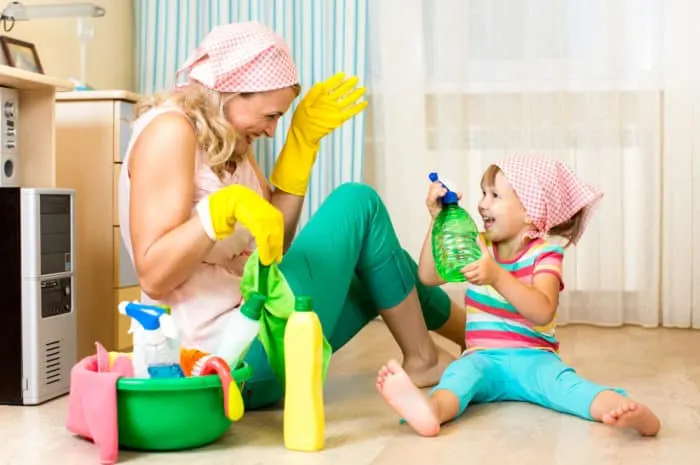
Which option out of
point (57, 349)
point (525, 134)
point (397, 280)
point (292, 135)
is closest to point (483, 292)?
point (397, 280)

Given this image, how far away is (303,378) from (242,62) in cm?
57

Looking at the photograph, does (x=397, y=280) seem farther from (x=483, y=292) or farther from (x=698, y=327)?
(x=698, y=327)

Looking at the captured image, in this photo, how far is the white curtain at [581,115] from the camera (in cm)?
304

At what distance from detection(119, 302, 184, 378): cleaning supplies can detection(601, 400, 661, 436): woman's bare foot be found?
681mm

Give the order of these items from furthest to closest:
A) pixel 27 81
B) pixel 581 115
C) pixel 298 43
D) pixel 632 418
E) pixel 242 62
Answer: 1. pixel 298 43
2. pixel 581 115
3. pixel 27 81
4. pixel 242 62
5. pixel 632 418

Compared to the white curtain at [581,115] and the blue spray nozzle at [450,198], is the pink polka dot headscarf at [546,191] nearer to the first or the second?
the blue spray nozzle at [450,198]

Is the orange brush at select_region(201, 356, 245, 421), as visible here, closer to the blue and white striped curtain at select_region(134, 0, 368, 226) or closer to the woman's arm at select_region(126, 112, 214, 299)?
the woman's arm at select_region(126, 112, 214, 299)

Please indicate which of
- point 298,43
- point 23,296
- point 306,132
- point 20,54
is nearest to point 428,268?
point 306,132

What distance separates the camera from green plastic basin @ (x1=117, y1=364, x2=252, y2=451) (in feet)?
4.66

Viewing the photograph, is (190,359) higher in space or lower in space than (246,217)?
lower

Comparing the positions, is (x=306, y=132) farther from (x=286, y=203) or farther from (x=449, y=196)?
(x=449, y=196)

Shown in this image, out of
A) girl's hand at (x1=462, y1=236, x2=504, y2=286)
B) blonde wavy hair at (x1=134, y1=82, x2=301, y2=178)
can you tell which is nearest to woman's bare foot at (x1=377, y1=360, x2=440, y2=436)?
girl's hand at (x1=462, y1=236, x2=504, y2=286)

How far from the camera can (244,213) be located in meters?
1.46

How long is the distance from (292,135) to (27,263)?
0.58 m
